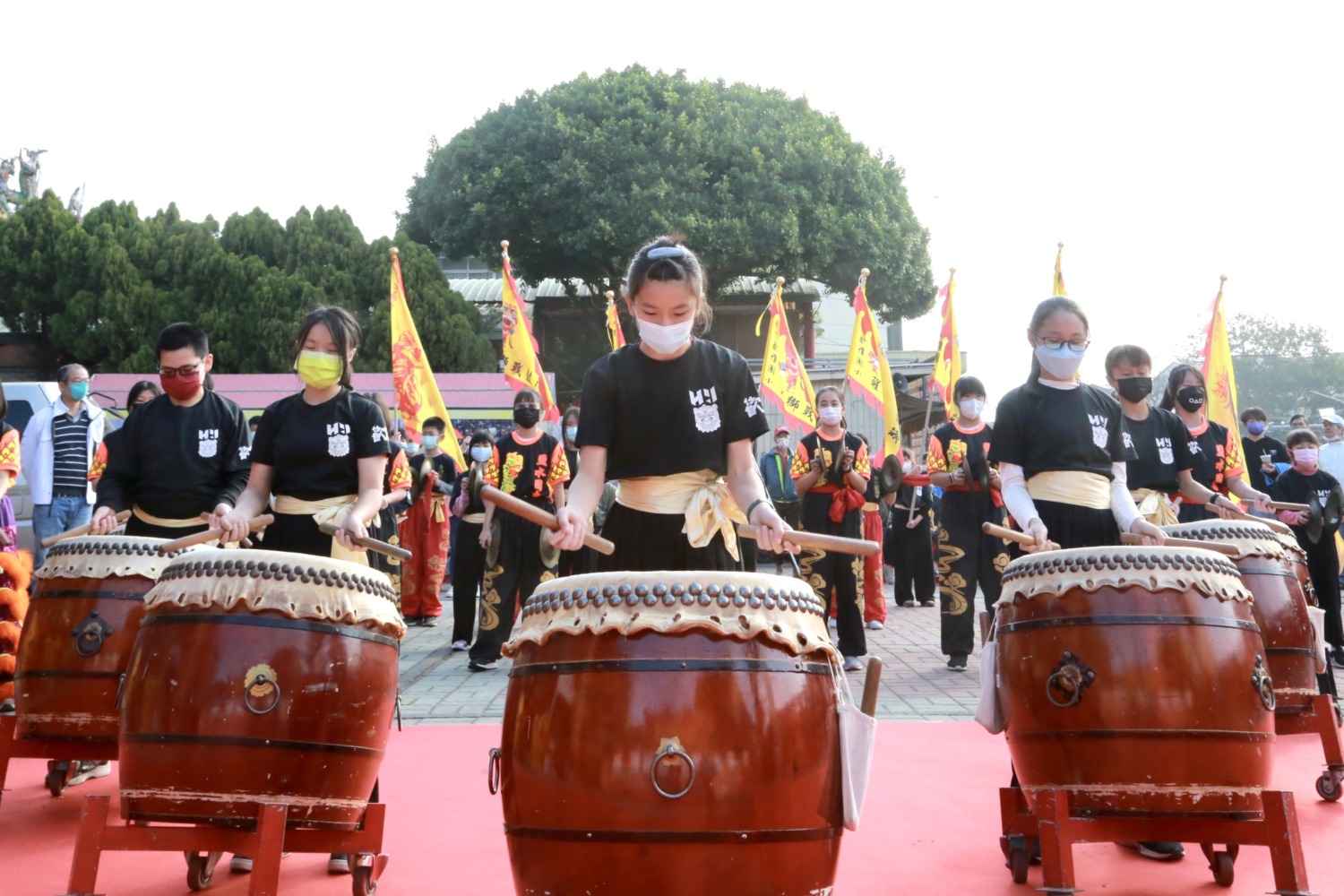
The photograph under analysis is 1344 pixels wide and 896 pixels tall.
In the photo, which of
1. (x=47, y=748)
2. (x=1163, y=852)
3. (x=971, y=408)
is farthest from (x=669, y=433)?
(x=971, y=408)

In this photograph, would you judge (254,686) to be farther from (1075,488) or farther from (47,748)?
(1075,488)

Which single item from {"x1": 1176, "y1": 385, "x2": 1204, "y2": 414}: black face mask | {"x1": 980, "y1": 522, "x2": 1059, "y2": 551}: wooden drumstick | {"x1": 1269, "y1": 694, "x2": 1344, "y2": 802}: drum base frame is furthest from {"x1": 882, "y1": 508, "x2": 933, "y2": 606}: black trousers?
{"x1": 980, "y1": 522, "x2": 1059, "y2": 551}: wooden drumstick

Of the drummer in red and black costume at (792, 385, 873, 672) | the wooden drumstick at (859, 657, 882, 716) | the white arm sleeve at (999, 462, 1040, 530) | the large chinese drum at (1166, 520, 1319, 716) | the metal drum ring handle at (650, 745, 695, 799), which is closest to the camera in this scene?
the metal drum ring handle at (650, 745, 695, 799)

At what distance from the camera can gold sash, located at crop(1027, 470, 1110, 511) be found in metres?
4.16

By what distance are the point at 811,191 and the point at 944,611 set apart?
22.3m

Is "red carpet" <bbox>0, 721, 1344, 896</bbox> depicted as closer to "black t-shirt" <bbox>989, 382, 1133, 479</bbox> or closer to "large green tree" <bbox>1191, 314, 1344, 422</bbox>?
"black t-shirt" <bbox>989, 382, 1133, 479</bbox>

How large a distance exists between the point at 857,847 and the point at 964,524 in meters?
4.52

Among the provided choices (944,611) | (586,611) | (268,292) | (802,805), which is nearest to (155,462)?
(586,611)

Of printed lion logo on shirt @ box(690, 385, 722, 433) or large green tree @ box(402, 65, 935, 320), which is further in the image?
large green tree @ box(402, 65, 935, 320)

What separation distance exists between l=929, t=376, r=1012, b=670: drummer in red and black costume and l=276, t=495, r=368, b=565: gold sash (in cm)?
445

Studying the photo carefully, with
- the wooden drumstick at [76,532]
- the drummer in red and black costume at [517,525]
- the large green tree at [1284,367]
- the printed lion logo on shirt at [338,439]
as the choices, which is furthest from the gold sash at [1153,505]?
the large green tree at [1284,367]

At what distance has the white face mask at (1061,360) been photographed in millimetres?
4180

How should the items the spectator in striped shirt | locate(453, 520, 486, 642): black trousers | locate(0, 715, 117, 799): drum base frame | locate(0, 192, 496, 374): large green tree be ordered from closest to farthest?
locate(0, 715, 117, 799): drum base frame < locate(453, 520, 486, 642): black trousers < the spectator in striped shirt < locate(0, 192, 496, 374): large green tree

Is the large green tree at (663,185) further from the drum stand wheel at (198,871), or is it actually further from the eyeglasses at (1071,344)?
the drum stand wheel at (198,871)
